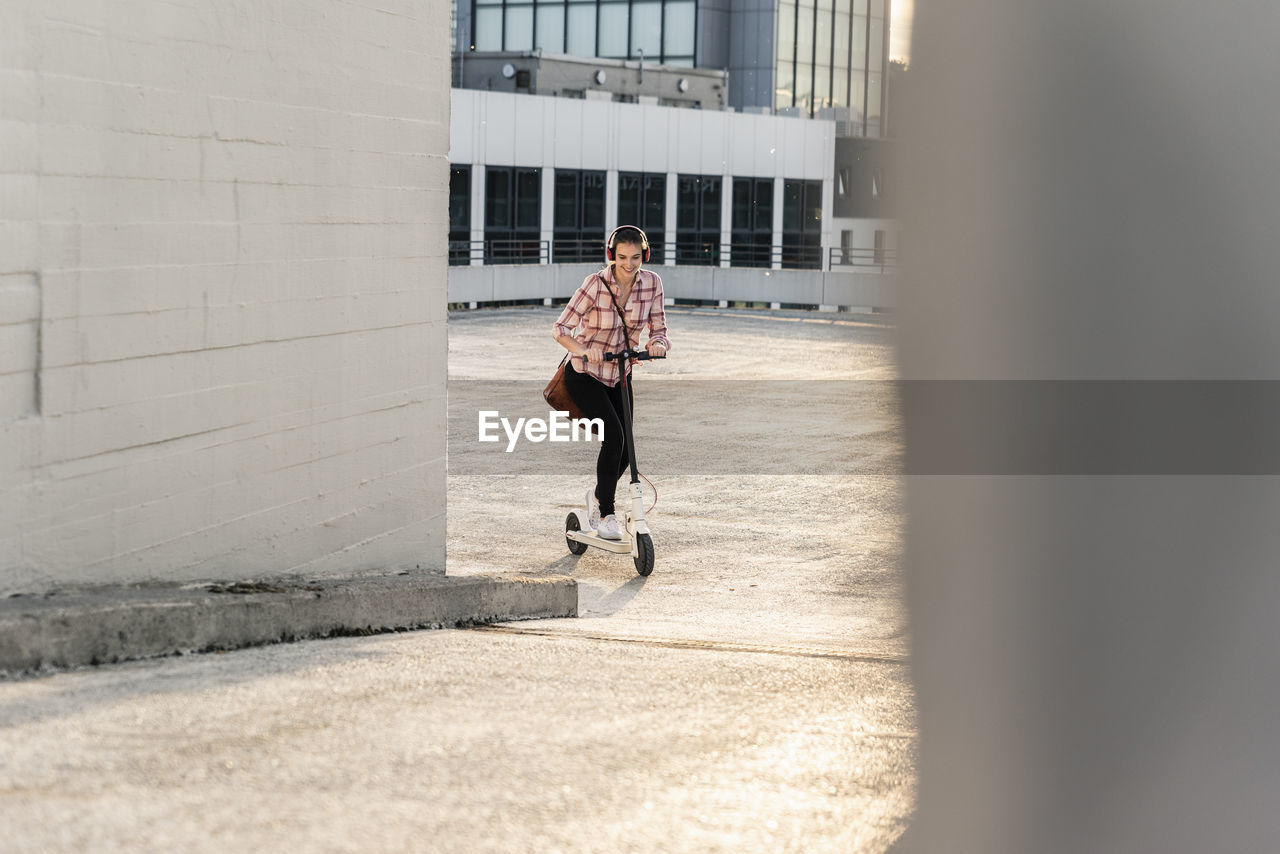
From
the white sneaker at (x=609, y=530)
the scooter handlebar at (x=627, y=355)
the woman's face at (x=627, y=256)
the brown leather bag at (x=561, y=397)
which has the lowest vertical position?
the white sneaker at (x=609, y=530)

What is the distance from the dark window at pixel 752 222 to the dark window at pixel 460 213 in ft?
32.9

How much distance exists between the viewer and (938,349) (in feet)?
8.51

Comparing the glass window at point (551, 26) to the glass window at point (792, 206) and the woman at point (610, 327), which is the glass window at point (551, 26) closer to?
the glass window at point (792, 206)

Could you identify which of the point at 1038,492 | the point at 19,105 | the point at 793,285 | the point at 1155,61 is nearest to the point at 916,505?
the point at 1038,492

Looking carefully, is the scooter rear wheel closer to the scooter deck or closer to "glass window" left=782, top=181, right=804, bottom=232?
the scooter deck

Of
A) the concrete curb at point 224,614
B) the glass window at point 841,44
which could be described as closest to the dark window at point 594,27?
the glass window at point 841,44

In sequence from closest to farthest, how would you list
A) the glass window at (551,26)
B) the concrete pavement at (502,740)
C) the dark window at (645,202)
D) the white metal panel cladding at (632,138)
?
1. the concrete pavement at (502,740)
2. the white metal panel cladding at (632,138)
3. the dark window at (645,202)
4. the glass window at (551,26)

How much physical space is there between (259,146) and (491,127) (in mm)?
33073

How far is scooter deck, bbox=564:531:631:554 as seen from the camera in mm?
8859

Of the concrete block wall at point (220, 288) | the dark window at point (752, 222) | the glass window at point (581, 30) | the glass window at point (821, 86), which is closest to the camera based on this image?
the concrete block wall at point (220, 288)

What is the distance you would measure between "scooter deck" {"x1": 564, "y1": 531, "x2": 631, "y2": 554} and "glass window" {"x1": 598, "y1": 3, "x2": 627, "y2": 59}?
4753 cm

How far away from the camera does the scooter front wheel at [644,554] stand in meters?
8.45

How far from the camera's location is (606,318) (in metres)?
8.53

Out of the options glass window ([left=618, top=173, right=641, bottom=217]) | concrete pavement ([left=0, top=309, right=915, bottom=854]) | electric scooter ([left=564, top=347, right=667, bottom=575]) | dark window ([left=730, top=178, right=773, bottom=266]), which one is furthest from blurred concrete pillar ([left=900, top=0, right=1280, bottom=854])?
dark window ([left=730, top=178, right=773, bottom=266])
